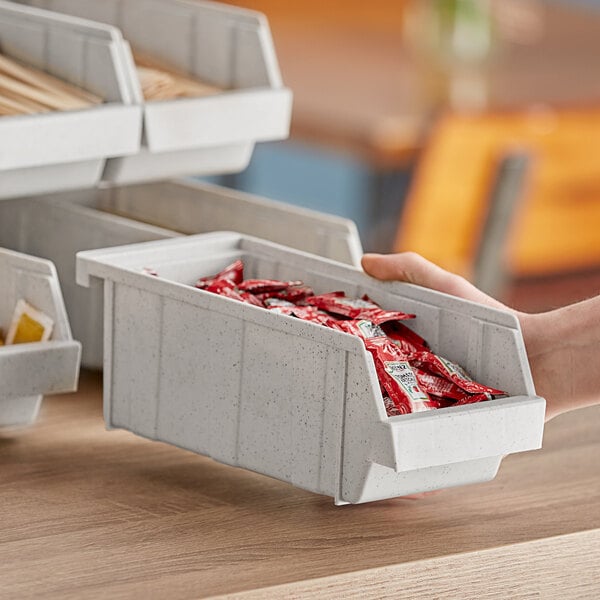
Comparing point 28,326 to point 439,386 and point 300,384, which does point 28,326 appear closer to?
point 300,384

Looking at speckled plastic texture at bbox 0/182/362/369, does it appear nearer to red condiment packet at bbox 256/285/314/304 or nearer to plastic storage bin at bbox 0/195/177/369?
plastic storage bin at bbox 0/195/177/369

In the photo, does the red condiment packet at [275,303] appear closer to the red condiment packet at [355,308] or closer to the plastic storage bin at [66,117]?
the red condiment packet at [355,308]

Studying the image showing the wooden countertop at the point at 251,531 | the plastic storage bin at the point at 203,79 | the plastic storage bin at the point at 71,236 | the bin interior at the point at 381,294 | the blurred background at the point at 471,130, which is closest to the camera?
the wooden countertop at the point at 251,531

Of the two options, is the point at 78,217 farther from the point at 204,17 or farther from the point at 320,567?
the point at 320,567

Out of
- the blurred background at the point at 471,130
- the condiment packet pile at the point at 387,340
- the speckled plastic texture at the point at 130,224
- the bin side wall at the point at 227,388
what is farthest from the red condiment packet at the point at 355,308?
the blurred background at the point at 471,130

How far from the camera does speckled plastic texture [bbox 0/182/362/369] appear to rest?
1857 millimetres

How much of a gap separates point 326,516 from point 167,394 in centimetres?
21

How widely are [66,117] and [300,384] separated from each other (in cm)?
46

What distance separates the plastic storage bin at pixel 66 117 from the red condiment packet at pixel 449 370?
1.59 feet

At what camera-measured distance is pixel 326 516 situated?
1.51 meters

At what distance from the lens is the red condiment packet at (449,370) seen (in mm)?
1430

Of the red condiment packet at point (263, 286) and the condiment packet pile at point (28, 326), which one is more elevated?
the red condiment packet at point (263, 286)

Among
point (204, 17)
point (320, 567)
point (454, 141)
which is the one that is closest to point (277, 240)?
point (204, 17)

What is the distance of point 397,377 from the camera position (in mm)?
1428
